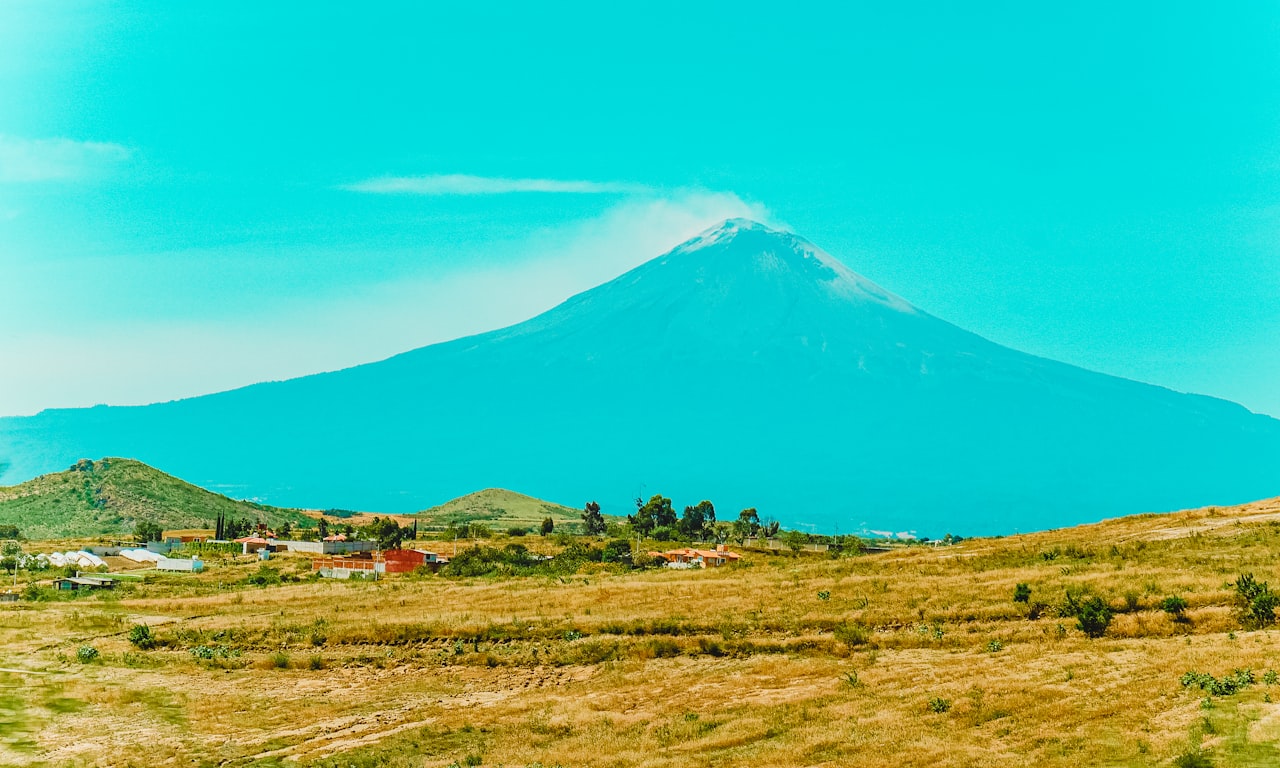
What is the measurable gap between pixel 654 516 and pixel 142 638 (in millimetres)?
115034

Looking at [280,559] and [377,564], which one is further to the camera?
[280,559]

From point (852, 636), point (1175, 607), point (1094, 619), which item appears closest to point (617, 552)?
point (852, 636)

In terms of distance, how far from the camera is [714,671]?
138 ft

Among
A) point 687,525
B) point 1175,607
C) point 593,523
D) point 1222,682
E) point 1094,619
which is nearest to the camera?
point 1222,682

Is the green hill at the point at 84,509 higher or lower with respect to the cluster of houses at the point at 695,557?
higher

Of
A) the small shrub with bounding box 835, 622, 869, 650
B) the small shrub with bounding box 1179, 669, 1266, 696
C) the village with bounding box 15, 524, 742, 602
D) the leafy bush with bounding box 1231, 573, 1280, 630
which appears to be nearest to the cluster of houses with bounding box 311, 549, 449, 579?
the village with bounding box 15, 524, 742, 602

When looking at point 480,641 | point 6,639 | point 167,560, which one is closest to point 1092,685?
point 480,641

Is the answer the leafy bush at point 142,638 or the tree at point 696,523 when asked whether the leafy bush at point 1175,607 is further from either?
the tree at point 696,523

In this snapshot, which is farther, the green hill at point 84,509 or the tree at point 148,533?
the green hill at point 84,509

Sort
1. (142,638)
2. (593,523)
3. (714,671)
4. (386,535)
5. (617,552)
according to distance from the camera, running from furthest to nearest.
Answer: (593,523), (386,535), (617,552), (142,638), (714,671)

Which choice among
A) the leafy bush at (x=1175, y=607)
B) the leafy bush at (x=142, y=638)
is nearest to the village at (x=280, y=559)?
the leafy bush at (x=142, y=638)

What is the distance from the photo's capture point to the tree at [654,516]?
162 metres

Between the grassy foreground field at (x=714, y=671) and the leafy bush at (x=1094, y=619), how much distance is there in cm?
42

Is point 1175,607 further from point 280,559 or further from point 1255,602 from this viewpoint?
point 280,559
